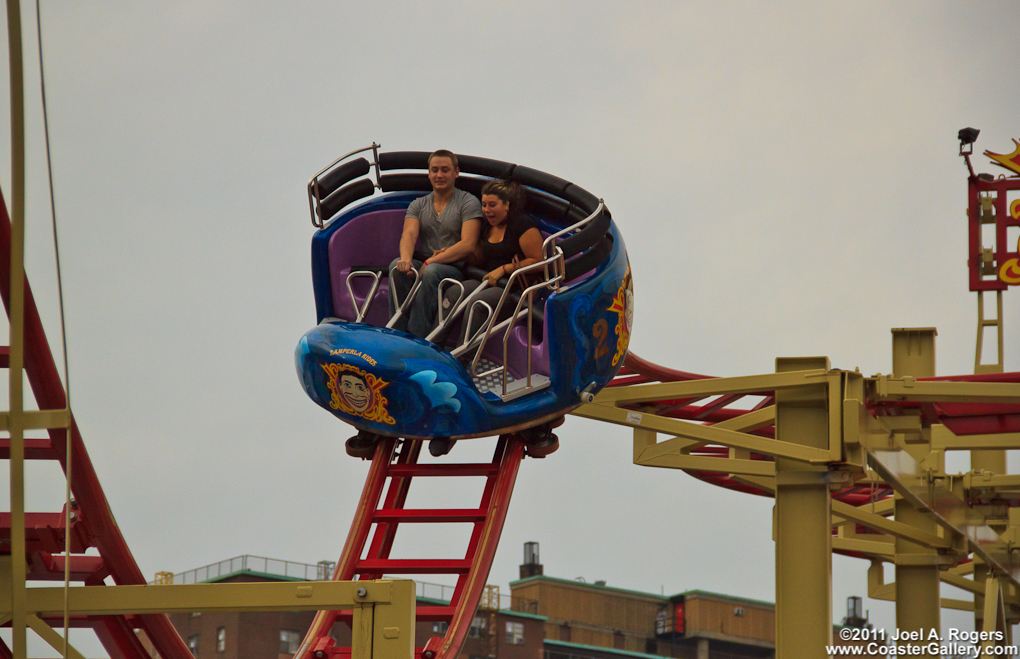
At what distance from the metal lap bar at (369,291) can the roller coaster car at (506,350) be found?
0.01 m

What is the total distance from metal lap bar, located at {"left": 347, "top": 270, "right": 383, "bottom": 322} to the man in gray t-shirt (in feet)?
0.40

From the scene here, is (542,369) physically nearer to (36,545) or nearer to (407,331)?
(407,331)

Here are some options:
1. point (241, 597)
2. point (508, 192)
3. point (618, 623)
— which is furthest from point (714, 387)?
point (618, 623)

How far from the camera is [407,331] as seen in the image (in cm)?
745

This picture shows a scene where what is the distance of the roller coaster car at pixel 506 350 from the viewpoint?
6863 millimetres

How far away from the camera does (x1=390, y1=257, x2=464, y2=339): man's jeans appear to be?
7418 millimetres

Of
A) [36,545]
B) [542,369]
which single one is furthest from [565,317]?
[36,545]

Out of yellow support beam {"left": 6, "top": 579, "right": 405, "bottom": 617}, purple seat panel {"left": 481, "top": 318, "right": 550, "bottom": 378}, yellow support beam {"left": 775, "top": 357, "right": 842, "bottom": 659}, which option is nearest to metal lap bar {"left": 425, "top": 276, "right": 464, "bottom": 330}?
purple seat panel {"left": 481, "top": 318, "right": 550, "bottom": 378}

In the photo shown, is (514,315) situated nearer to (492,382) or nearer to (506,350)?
(506,350)

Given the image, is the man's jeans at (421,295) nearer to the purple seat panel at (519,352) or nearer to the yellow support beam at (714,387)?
the purple seat panel at (519,352)

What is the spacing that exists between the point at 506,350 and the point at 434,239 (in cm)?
128

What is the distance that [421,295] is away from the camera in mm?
7457

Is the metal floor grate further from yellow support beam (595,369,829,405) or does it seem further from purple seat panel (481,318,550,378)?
yellow support beam (595,369,829,405)

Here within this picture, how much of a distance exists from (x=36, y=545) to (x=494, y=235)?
4.50 meters
